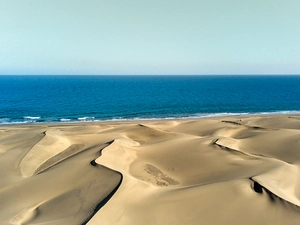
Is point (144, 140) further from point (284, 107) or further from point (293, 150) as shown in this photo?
point (284, 107)

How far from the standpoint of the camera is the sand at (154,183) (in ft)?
30.1

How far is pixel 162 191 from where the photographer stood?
10.8 metres

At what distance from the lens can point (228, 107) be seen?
5412cm

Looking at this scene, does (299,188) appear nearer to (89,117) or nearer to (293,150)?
(293,150)

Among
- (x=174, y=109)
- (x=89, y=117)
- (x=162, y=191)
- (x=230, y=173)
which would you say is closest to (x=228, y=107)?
(x=174, y=109)

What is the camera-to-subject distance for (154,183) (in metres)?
12.8

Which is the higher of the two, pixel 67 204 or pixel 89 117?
pixel 67 204

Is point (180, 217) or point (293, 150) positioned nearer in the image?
point (180, 217)

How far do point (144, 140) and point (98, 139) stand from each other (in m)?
4.28

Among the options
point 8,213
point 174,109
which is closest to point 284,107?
point 174,109

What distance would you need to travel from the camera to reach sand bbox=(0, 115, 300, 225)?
919cm

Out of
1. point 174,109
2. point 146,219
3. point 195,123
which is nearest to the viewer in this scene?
point 146,219

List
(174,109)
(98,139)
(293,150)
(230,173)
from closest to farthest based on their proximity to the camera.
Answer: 1. (230,173)
2. (293,150)
3. (98,139)
4. (174,109)

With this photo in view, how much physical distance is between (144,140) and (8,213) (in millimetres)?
14102
